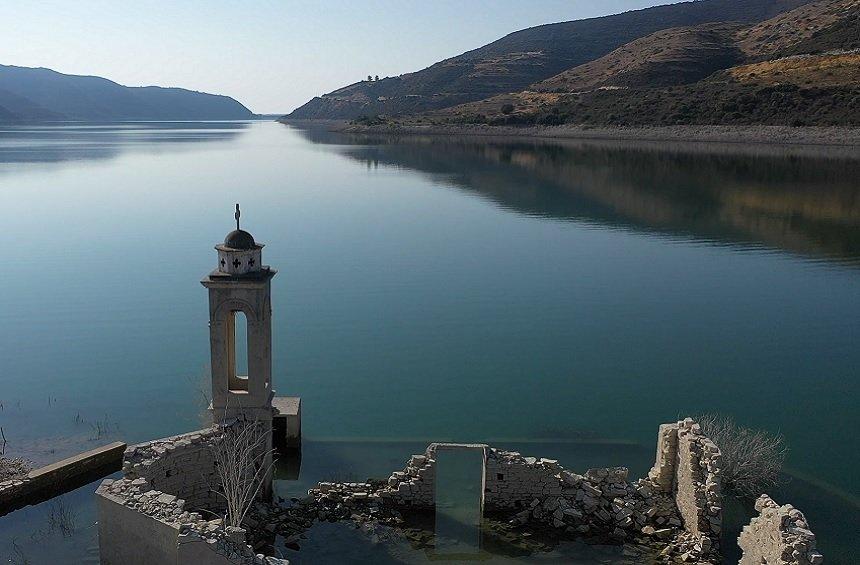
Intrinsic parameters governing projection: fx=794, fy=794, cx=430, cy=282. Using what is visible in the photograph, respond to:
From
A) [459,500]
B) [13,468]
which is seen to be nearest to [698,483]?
[459,500]

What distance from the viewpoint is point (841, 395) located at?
2458 cm

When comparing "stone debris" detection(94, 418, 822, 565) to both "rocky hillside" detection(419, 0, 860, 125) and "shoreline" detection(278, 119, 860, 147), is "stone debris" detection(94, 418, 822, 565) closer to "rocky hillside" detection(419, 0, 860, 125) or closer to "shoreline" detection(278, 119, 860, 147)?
"shoreline" detection(278, 119, 860, 147)

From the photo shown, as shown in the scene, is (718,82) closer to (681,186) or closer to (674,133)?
(674,133)

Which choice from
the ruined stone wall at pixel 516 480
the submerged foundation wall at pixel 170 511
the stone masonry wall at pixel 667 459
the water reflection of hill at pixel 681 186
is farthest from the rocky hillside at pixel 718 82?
the submerged foundation wall at pixel 170 511

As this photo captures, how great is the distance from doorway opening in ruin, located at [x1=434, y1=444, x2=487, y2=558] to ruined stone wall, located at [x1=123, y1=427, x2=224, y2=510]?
429 centimetres

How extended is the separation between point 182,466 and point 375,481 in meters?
3.99

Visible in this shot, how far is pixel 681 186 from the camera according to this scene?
74.9 m

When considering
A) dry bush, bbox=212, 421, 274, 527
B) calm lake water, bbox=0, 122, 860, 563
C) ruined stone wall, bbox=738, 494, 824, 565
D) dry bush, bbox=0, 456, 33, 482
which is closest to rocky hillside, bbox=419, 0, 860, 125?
calm lake water, bbox=0, 122, 860, 563

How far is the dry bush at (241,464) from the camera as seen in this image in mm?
13344

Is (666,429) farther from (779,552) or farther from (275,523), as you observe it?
(275,523)

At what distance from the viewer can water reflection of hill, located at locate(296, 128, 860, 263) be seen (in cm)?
5443

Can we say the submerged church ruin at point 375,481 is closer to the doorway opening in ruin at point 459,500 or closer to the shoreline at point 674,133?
the doorway opening in ruin at point 459,500

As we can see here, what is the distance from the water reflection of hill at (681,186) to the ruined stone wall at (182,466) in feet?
133

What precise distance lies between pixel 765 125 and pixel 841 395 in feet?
302
